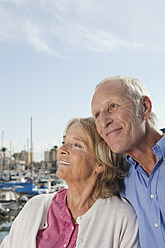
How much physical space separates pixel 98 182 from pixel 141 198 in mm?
492

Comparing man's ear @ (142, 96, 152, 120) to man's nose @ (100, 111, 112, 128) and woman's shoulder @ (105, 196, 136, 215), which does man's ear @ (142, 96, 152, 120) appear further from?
woman's shoulder @ (105, 196, 136, 215)

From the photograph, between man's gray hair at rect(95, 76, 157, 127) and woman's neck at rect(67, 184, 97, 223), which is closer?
man's gray hair at rect(95, 76, 157, 127)

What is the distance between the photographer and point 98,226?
2.41m

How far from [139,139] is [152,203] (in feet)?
1.50

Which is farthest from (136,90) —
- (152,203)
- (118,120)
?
A: (152,203)

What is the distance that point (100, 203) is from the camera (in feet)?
8.34

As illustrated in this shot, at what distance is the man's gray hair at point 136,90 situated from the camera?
2.27 meters

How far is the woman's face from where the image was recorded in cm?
256

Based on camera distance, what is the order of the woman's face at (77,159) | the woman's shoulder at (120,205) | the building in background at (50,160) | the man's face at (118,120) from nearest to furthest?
the man's face at (118,120)
the woman's shoulder at (120,205)
the woman's face at (77,159)
the building in background at (50,160)

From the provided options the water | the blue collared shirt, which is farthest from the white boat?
the blue collared shirt

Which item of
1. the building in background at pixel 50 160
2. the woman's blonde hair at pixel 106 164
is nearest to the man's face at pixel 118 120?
the woman's blonde hair at pixel 106 164

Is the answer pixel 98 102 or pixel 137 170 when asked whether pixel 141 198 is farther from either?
pixel 98 102

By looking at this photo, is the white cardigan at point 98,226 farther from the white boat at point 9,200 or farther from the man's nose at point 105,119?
the white boat at point 9,200

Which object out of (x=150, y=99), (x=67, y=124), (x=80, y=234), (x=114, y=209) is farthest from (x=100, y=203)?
(x=150, y=99)
